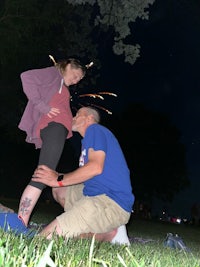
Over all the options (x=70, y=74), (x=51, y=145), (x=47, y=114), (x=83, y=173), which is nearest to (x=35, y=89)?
(x=47, y=114)

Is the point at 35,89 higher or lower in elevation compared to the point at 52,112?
higher

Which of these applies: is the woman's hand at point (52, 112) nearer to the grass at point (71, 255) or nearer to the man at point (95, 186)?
the man at point (95, 186)

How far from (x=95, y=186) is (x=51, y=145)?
2.01ft

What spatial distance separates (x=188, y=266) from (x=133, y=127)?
45001mm

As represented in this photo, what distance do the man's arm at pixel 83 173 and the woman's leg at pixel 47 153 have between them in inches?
11.0

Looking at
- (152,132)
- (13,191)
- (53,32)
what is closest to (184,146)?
(152,132)

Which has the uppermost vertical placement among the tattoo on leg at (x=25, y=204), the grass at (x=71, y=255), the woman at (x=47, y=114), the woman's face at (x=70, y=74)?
the woman's face at (x=70, y=74)

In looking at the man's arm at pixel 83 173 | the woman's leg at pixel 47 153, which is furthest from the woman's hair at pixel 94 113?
the man's arm at pixel 83 173

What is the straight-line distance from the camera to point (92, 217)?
458cm

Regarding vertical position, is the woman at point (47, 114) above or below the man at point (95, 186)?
above

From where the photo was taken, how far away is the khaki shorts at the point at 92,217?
4547mm

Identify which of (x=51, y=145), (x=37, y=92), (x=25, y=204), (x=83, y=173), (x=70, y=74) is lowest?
(x=25, y=204)

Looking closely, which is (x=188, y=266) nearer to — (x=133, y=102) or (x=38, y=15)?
(x=38, y=15)

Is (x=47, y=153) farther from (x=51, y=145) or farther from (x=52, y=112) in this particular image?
(x=52, y=112)
